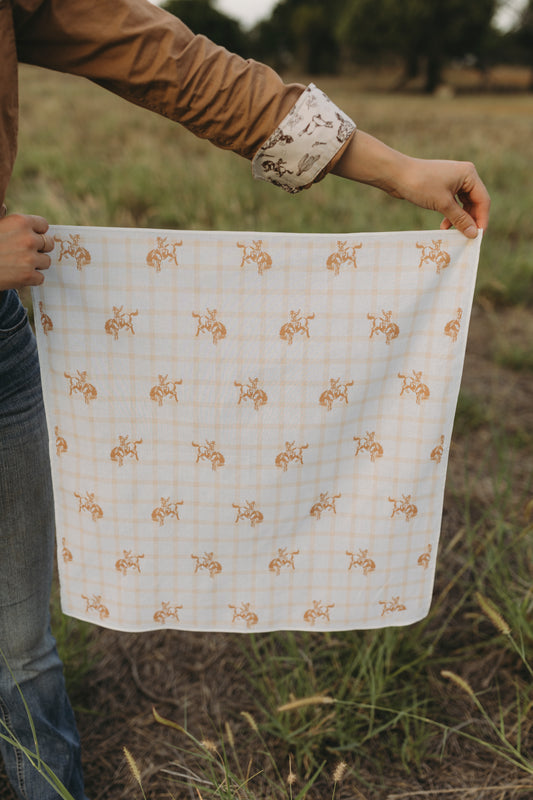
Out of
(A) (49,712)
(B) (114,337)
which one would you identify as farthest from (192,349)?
(A) (49,712)

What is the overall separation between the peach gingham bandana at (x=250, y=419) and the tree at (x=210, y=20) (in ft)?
93.8

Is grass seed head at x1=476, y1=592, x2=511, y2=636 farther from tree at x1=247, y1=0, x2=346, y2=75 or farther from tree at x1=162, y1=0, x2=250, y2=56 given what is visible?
tree at x1=247, y1=0, x2=346, y2=75

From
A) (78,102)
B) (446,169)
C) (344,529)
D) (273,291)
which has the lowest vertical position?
(344,529)

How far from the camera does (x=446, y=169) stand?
1.14 metres

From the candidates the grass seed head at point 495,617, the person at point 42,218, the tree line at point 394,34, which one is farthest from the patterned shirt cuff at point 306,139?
the tree line at point 394,34

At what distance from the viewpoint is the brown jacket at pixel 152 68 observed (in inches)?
38.4

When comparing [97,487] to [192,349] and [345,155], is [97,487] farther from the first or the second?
[345,155]

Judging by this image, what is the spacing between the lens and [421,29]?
79.4 ft

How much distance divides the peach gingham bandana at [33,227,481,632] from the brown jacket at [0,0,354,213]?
19cm

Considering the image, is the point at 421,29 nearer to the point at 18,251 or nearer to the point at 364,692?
the point at 364,692

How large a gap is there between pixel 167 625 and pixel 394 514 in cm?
55

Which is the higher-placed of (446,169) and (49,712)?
(446,169)

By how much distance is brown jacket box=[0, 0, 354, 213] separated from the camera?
38.4 inches

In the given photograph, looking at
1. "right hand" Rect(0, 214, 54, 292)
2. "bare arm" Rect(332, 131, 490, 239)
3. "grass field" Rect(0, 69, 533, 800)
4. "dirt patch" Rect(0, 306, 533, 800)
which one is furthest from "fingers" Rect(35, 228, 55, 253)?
"dirt patch" Rect(0, 306, 533, 800)
